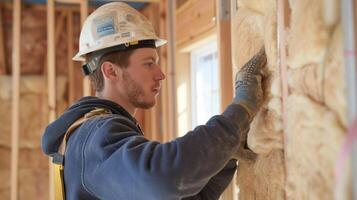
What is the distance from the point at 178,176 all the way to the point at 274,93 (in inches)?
15.5

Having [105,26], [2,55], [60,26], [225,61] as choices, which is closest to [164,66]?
[60,26]

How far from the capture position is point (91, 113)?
55.9 inches

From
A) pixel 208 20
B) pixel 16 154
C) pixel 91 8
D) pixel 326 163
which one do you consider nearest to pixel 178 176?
pixel 326 163

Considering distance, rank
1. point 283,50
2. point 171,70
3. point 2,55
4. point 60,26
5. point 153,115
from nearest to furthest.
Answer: point 283,50, point 171,70, point 153,115, point 2,55, point 60,26

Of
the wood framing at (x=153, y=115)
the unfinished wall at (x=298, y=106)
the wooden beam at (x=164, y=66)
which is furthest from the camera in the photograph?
the wood framing at (x=153, y=115)

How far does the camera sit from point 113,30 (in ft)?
5.27

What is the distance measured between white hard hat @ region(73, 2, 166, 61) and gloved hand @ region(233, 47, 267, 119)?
0.47 m

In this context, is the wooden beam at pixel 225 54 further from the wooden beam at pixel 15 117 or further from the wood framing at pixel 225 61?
the wooden beam at pixel 15 117

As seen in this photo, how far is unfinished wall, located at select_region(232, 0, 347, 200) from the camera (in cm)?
93

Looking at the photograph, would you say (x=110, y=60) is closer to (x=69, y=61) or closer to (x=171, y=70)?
(x=171, y=70)

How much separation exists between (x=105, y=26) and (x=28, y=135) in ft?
10.9

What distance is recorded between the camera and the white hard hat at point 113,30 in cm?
160

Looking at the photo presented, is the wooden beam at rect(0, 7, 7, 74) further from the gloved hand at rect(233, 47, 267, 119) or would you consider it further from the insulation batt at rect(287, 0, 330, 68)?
the insulation batt at rect(287, 0, 330, 68)

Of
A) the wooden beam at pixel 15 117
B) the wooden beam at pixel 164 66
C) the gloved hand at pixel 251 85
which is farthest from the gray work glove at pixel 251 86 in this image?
the wooden beam at pixel 15 117
